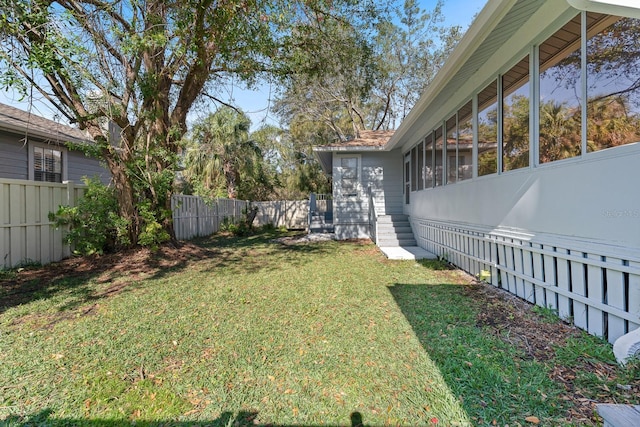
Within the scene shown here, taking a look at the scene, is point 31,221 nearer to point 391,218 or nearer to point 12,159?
point 12,159

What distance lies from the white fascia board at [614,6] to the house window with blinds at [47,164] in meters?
13.1

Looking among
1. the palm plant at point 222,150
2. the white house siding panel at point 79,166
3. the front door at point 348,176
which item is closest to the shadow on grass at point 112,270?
the front door at point 348,176

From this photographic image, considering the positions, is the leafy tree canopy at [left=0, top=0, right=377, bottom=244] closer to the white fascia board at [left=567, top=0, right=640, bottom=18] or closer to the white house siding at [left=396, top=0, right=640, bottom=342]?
the white house siding at [left=396, top=0, right=640, bottom=342]

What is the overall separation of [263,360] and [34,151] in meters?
11.3

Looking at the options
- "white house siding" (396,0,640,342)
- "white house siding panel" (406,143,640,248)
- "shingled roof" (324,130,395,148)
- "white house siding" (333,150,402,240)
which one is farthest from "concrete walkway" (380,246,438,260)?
"shingled roof" (324,130,395,148)

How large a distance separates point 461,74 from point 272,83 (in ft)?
17.9

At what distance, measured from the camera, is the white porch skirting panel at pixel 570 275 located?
2.73 m

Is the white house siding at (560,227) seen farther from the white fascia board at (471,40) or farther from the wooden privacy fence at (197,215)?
the wooden privacy fence at (197,215)

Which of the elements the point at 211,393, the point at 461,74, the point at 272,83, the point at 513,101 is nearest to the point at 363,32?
the point at 272,83

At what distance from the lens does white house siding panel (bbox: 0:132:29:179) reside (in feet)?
28.8

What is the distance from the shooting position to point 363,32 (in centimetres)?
935

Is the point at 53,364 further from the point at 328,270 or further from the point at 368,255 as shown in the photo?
the point at 368,255

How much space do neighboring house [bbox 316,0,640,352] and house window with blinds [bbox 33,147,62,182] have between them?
11.5 m

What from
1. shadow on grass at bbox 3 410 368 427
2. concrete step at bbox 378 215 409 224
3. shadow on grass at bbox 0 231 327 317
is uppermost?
concrete step at bbox 378 215 409 224
